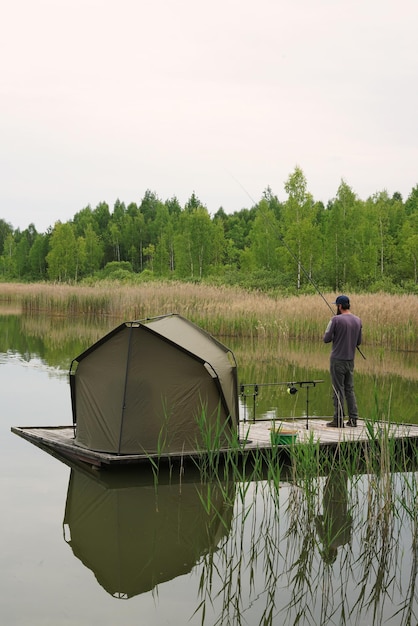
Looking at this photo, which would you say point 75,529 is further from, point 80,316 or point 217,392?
point 80,316

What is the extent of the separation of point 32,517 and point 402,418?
8.03 m

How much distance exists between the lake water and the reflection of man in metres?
0.02

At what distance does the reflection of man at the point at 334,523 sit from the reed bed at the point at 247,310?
16098 millimetres

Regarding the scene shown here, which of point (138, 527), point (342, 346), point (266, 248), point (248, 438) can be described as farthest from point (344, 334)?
point (266, 248)

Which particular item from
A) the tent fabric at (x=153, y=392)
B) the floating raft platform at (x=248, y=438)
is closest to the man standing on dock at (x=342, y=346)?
the floating raft platform at (x=248, y=438)

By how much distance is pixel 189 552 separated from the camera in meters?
7.53

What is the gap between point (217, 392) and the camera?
10703mm

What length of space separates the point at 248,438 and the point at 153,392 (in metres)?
1.52

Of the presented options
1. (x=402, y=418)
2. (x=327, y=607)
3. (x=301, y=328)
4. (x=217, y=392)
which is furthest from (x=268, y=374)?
(x=327, y=607)

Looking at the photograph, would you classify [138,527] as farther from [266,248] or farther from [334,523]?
[266,248]

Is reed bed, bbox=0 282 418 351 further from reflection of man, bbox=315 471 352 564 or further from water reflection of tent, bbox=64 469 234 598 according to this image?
water reflection of tent, bbox=64 469 234 598

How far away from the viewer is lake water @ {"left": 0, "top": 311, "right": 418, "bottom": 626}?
6.22 m

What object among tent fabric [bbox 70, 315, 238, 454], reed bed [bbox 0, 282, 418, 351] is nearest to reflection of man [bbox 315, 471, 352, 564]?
tent fabric [bbox 70, 315, 238, 454]

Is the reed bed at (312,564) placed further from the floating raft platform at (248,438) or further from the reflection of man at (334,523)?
the floating raft platform at (248,438)
